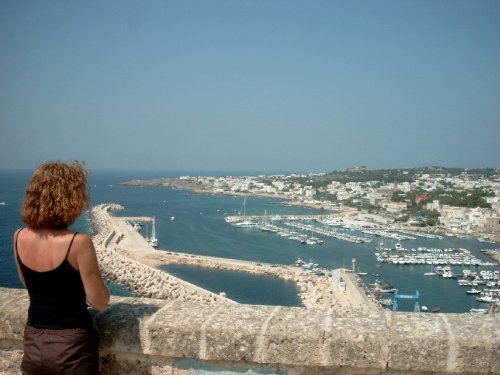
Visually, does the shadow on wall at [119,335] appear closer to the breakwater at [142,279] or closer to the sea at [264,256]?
the sea at [264,256]

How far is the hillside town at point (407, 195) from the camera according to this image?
6237cm

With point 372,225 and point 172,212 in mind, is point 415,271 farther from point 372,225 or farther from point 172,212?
point 172,212

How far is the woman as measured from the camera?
1458mm

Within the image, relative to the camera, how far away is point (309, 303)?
25062 millimetres

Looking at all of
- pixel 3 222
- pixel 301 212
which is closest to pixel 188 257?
pixel 3 222

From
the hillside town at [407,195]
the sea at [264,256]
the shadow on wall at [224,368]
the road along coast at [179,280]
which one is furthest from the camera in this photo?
the hillside town at [407,195]

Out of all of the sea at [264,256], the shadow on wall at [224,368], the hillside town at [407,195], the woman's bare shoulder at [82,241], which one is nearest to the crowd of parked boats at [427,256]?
the sea at [264,256]

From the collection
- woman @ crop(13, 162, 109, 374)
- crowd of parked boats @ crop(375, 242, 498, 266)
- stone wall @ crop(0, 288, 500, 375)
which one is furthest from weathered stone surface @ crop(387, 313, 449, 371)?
crowd of parked boats @ crop(375, 242, 498, 266)

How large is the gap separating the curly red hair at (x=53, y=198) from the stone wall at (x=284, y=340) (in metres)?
0.47

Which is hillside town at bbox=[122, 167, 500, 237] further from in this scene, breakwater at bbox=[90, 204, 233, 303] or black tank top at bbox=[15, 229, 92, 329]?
black tank top at bbox=[15, 229, 92, 329]

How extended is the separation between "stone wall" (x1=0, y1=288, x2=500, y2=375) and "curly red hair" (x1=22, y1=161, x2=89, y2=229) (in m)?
0.47

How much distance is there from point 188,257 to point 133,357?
35.6 meters

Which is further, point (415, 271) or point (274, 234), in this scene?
point (274, 234)

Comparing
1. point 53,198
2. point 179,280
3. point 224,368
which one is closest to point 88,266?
point 53,198
